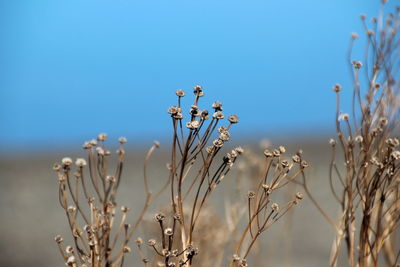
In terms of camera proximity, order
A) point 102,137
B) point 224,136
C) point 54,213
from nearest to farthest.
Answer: point 224,136
point 102,137
point 54,213

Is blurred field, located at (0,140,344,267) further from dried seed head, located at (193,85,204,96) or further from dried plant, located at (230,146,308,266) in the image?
dried seed head, located at (193,85,204,96)

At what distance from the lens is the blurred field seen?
A: 12.5ft

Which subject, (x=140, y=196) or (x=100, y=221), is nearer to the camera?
(x=100, y=221)

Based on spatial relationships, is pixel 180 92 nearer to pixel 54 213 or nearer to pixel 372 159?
pixel 372 159

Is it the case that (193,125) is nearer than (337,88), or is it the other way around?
(193,125)

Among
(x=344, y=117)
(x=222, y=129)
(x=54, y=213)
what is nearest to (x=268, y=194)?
(x=222, y=129)

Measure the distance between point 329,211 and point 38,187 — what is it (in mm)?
2906

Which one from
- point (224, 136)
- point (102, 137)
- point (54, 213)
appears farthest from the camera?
point (54, 213)

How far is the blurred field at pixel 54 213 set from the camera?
150 inches

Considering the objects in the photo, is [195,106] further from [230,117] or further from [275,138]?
[275,138]

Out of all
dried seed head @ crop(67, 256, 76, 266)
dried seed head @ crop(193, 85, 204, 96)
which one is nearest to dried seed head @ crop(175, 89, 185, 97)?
dried seed head @ crop(193, 85, 204, 96)

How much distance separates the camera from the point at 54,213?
4.74m

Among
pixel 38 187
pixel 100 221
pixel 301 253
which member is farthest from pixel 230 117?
pixel 38 187

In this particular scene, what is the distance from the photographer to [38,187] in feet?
16.9
